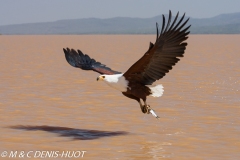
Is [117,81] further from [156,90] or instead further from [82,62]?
[82,62]

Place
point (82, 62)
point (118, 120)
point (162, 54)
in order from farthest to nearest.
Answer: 1. point (82, 62)
2. point (118, 120)
3. point (162, 54)

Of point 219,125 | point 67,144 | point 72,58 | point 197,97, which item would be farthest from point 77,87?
point 67,144

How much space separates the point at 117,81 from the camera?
911 cm

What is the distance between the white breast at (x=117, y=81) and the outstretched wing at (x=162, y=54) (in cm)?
8

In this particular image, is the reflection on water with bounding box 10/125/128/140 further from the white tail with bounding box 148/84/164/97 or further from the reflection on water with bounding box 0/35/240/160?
the white tail with bounding box 148/84/164/97

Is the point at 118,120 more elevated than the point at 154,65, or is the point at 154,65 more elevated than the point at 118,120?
the point at 154,65

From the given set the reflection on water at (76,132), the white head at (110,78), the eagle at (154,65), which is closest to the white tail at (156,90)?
the eagle at (154,65)

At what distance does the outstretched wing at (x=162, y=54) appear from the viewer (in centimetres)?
900

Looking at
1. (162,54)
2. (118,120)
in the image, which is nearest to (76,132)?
(118,120)

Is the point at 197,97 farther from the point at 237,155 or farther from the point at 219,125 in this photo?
the point at 237,155

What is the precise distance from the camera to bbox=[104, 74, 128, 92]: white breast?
9.05m

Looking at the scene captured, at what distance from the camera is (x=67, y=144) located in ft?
27.8

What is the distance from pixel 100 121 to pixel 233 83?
21.5 feet

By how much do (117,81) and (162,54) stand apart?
0.70 meters
